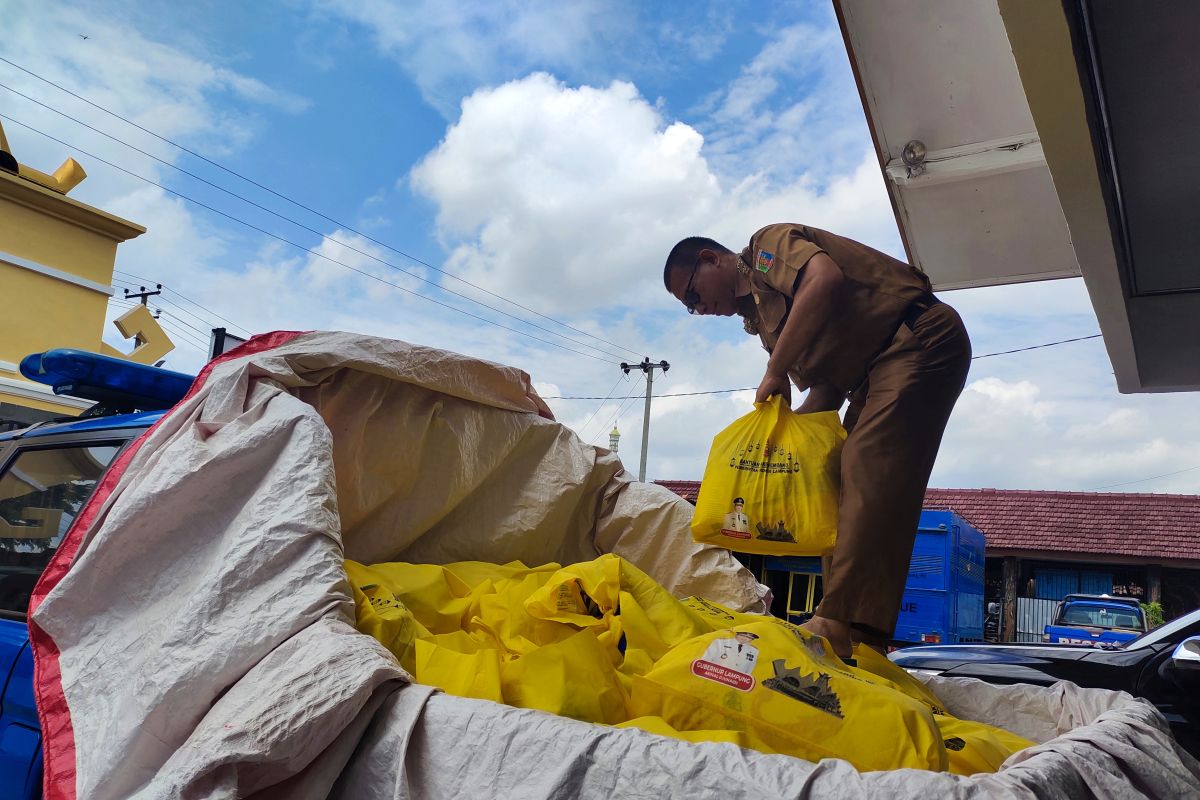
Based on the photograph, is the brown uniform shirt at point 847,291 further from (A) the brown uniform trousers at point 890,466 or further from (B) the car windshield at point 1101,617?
(B) the car windshield at point 1101,617

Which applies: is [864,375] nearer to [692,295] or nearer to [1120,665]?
[692,295]

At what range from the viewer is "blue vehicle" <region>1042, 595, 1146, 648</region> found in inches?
378

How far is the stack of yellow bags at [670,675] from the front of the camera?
1.27 meters

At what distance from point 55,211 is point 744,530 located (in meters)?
10.5

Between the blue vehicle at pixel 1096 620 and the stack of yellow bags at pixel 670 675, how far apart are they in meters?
9.41

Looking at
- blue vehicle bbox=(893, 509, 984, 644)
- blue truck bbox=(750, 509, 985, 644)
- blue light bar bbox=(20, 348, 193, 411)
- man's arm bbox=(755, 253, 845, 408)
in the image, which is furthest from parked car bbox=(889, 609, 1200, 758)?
blue light bar bbox=(20, 348, 193, 411)

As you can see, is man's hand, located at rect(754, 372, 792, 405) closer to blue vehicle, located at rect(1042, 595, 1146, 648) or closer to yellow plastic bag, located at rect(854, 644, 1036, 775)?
yellow plastic bag, located at rect(854, 644, 1036, 775)

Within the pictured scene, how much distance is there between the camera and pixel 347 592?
Answer: 142 cm

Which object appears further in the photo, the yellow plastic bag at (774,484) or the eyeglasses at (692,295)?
the eyeglasses at (692,295)

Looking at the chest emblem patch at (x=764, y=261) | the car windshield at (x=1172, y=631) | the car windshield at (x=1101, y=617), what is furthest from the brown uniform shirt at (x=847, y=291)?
the car windshield at (x=1101, y=617)

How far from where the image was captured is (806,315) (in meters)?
2.42

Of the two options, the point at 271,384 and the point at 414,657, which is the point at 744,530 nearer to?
the point at 414,657

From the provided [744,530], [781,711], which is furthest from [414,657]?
[744,530]

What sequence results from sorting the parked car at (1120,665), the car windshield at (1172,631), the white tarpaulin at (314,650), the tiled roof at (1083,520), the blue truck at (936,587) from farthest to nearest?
the tiled roof at (1083,520)
the blue truck at (936,587)
the car windshield at (1172,631)
the parked car at (1120,665)
the white tarpaulin at (314,650)
